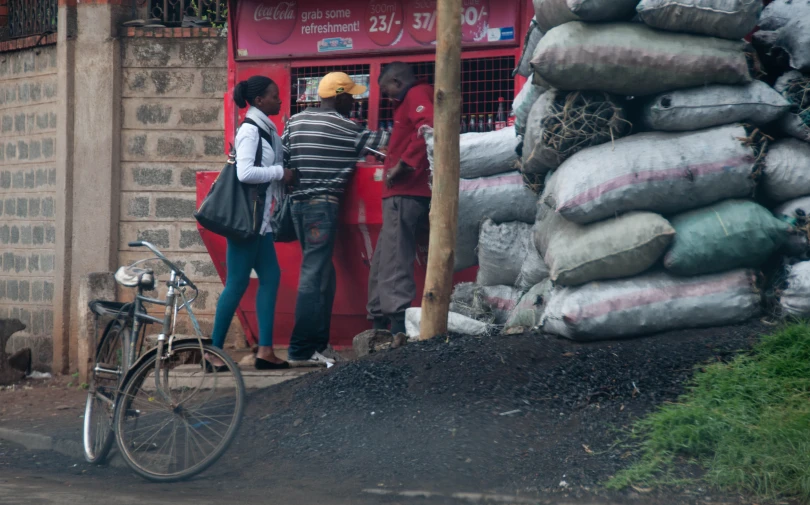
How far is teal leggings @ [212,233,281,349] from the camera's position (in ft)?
19.0

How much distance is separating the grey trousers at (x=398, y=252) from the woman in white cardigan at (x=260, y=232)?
2.31 feet

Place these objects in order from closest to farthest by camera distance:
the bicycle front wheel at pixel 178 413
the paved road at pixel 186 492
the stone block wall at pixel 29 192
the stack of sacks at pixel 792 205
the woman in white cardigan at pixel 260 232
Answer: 1. the paved road at pixel 186 492
2. the bicycle front wheel at pixel 178 413
3. the stack of sacks at pixel 792 205
4. the woman in white cardigan at pixel 260 232
5. the stone block wall at pixel 29 192

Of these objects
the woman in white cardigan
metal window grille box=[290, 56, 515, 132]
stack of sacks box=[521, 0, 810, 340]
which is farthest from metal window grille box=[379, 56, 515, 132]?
stack of sacks box=[521, 0, 810, 340]

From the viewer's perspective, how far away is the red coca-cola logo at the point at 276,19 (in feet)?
23.8

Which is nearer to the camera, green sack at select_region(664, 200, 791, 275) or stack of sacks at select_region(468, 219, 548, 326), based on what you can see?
green sack at select_region(664, 200, 791, 275)

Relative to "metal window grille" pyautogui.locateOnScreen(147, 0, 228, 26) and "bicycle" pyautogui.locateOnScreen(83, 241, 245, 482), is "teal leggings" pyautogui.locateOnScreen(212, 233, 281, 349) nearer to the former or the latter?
"bicycle" pyautogui.locateOnScreen(83, 241, 245, 482)

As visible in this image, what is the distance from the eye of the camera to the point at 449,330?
5488 mm

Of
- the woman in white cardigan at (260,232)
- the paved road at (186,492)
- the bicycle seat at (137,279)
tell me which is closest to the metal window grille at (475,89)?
the woman in white cardigan at (260,232)

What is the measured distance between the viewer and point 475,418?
14.1ft

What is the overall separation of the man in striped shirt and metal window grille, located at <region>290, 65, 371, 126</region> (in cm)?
67

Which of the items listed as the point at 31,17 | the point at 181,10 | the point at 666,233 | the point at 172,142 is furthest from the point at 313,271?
the point at 31,17

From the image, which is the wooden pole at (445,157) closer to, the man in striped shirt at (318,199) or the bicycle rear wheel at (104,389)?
the man in striped shirt at (318,199)

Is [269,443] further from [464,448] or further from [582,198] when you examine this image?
[582,198]

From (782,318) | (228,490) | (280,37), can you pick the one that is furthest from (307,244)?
(782,318)
